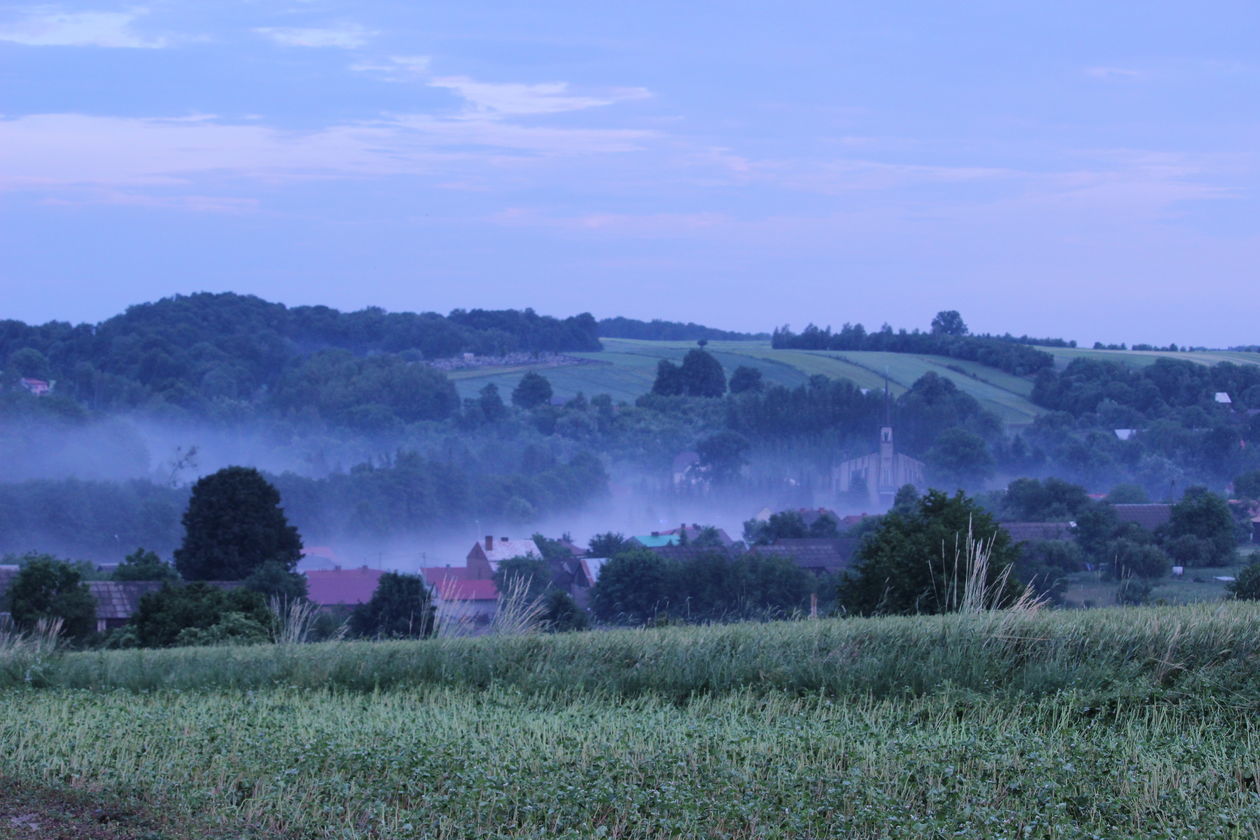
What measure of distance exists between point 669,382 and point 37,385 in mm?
62897

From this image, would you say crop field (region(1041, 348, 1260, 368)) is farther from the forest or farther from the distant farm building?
the distant farm building

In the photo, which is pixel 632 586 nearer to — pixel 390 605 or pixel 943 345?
pixel 390 605

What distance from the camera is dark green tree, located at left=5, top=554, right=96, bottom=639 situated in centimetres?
2555

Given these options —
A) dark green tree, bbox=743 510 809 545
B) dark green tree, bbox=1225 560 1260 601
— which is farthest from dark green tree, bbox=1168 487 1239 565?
dark green tree, bbox=743 510 809 545

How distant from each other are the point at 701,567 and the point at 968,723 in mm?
29212

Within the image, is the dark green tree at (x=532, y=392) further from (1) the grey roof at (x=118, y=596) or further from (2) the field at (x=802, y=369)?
(1) the grey roof at (x=118, y=596)

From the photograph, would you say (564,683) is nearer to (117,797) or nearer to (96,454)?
(117,797)

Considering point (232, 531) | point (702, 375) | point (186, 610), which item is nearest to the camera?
point (186, 610)

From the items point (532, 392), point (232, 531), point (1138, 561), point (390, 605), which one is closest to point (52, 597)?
point (390, 605)

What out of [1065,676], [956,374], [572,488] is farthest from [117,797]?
[956,374]

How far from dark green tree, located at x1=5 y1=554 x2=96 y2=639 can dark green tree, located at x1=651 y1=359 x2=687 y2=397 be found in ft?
343

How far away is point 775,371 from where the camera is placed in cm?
13138

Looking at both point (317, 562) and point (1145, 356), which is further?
point (1145, 356)

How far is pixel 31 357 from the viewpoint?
135500 mm
